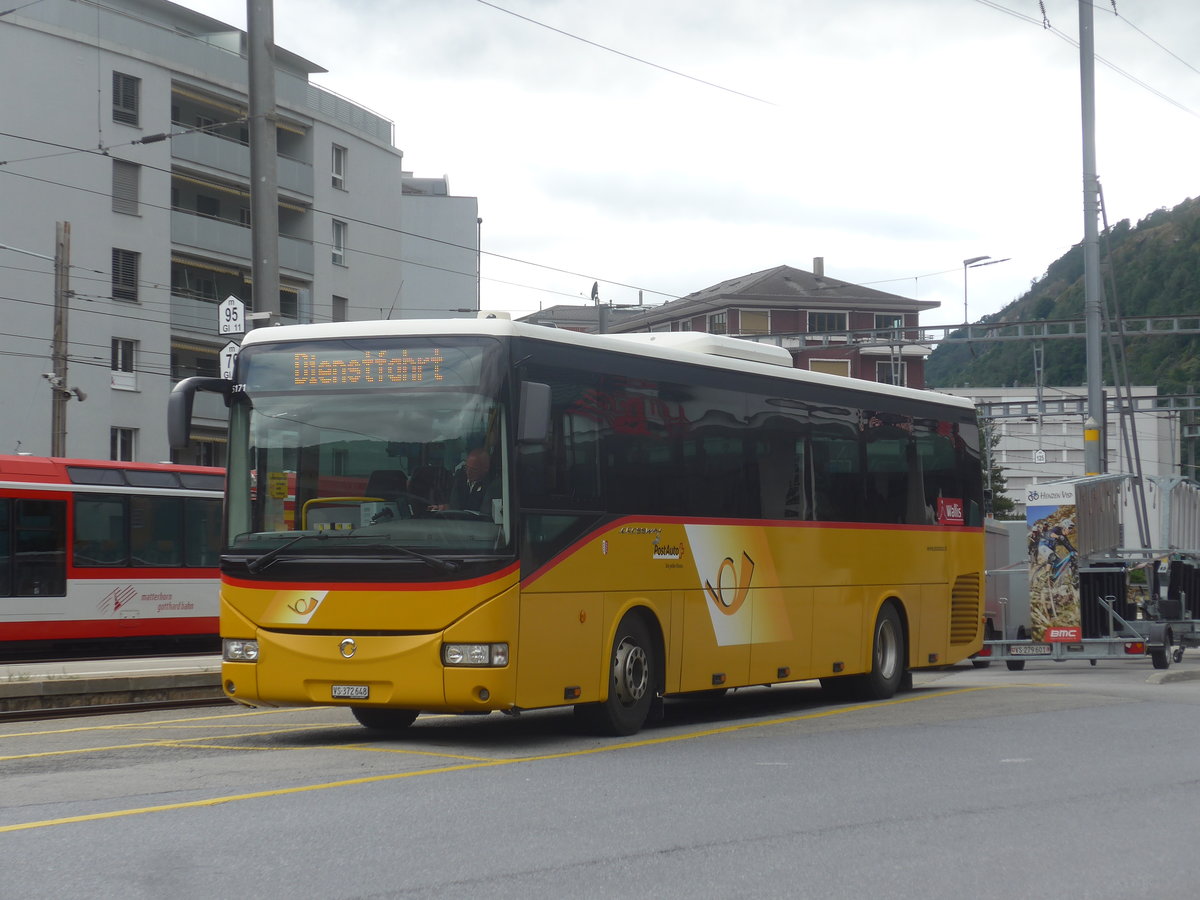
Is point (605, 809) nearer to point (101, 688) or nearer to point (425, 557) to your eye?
point (425, 557)

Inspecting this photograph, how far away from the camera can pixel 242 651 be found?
1208cm

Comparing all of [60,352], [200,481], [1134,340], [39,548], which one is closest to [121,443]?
[60,352]

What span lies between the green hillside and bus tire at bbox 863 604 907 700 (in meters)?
84.6

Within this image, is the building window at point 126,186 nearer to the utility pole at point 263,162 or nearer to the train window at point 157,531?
the train window at point 157,531

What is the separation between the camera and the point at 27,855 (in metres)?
7.12

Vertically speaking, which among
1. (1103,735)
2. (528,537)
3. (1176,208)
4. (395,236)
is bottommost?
(1103,735)

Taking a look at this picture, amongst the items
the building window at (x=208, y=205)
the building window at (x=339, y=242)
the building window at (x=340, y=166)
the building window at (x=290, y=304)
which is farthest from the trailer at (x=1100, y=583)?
the building window at (x=340, y=166)

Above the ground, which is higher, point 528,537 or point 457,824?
point 528,537

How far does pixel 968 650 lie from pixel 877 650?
234 centimetres

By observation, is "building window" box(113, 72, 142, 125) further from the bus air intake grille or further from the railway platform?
the bus air intake grille

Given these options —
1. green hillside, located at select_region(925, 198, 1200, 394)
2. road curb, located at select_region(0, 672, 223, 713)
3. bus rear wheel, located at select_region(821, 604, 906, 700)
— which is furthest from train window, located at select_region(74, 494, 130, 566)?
green hillside, located at select_region(925, 198, 1200, 394)

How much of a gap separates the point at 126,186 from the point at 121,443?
7.42 meters

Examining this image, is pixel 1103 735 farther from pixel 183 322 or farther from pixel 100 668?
pixel 183 322

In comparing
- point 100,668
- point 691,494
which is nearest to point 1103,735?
point 691,494
